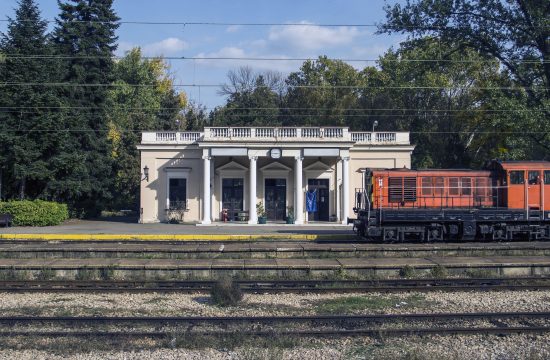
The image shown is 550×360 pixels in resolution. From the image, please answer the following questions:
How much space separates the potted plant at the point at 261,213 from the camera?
37.8 metres

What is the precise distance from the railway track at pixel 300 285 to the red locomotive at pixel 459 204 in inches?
299

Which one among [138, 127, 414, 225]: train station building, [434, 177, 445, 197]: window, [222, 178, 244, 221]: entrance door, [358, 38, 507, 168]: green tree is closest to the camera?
[434, 177, 445, 197]: window

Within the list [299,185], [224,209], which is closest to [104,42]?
[224,209]

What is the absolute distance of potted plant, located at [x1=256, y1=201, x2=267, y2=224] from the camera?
3778cm

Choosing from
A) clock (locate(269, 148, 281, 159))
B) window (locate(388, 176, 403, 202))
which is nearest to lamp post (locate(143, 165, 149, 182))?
clock (locate(269, 148, 281, 159))

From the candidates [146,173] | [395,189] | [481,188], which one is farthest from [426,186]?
[146,173]

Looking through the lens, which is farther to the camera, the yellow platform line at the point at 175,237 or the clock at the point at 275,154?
the clock at the point at 275,154

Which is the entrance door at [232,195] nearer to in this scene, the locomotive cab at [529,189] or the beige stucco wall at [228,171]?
the beige stucco wall at [228,171]

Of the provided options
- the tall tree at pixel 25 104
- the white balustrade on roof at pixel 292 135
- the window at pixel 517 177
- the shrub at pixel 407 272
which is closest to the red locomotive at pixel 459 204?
the window at pixel 517 177

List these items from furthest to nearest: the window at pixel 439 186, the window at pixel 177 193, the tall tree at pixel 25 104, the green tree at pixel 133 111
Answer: the green tree at pixel 133 111 < the window at pixel 177 193 < the tall tree at pixel 25 104 < the window at pixel 439 186

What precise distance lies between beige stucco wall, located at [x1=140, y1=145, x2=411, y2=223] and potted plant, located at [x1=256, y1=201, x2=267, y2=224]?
0.59 meters

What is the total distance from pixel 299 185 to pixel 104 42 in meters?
21.3

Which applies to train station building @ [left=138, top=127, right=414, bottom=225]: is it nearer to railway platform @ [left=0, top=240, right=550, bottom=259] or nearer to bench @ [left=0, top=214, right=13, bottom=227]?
bench @ [left=0, top=214, right=13, bottom=227]

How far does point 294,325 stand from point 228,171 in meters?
29.4
